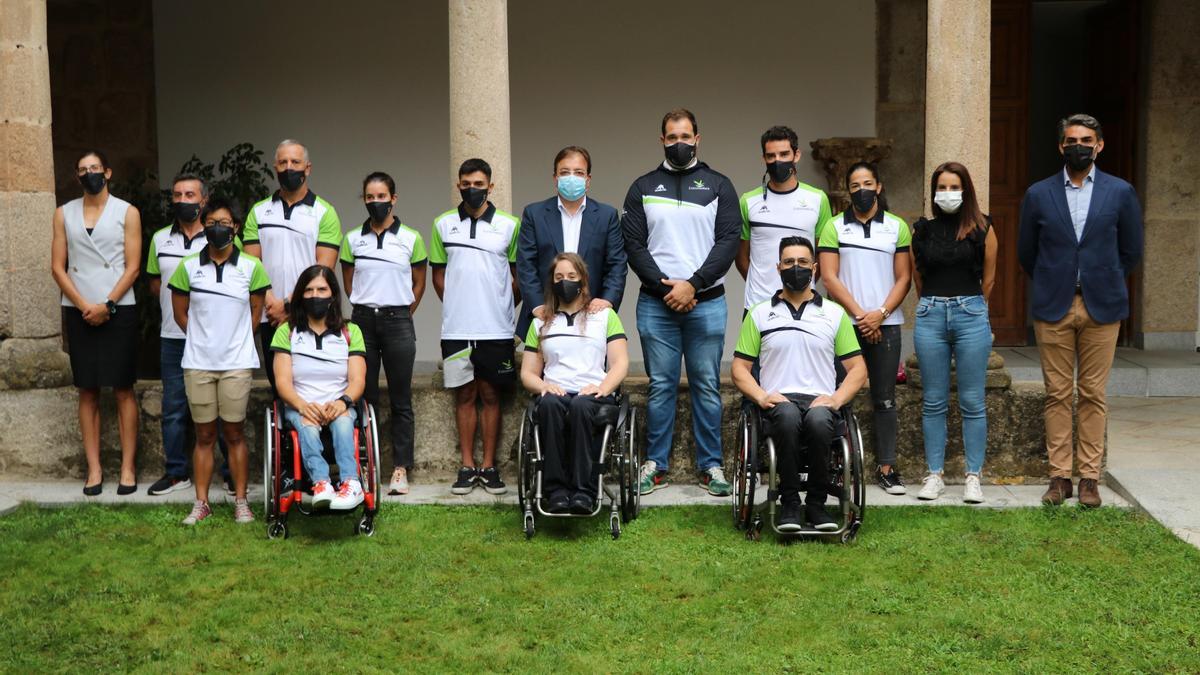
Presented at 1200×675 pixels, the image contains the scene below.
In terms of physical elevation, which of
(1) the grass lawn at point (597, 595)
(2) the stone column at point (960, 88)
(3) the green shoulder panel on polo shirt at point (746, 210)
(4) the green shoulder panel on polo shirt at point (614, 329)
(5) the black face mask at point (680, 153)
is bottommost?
(1) the grass lawn at point (597, 595)

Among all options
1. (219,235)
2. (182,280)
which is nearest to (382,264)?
(219,235)

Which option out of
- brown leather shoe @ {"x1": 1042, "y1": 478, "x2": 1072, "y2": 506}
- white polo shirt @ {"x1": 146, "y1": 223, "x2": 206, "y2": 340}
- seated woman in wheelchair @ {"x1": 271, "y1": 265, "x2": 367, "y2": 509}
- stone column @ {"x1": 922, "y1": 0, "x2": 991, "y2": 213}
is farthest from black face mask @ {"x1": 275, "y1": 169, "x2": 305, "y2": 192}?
brown leather shoe @ {"x1": 1042, "y1": 478, "x2": 1072, "y2": 506}

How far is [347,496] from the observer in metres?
5.82

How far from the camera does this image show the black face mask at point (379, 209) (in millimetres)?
6578

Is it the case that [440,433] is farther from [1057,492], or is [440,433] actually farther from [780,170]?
[1057,492]

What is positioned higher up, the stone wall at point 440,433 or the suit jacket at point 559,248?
the suit jacket at point 559,248

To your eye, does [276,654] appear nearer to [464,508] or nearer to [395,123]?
[464,508]

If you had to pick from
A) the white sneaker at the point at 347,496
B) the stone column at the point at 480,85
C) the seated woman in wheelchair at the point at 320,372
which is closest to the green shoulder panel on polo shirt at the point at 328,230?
the seated woman in wheelchair at the point at 320,372

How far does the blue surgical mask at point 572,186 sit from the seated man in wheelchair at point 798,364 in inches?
42.3

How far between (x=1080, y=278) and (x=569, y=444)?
2540 millimetres

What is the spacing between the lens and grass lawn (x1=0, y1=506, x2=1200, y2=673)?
14.9 feet

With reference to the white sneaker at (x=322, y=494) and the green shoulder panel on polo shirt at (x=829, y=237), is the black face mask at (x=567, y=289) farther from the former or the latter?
the white sneaker at (x=322, y=494)

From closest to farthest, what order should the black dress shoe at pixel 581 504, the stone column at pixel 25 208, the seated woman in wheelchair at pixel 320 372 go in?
the black dress shoe at pixel 581 504, the seated woman in wheelchair at pixel 320 372, the stone column at pixel 25 208

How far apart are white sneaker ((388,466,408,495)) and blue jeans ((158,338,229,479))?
0.83m
